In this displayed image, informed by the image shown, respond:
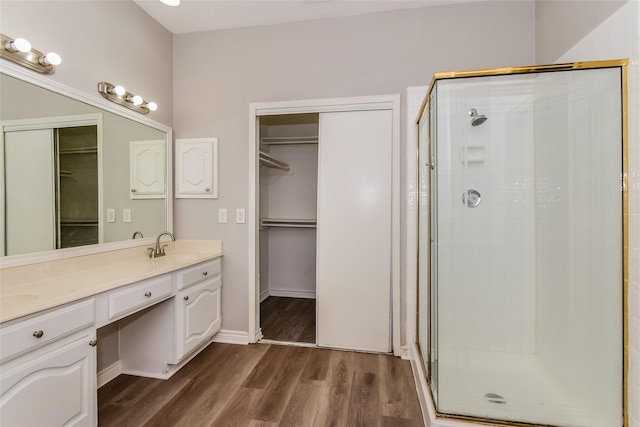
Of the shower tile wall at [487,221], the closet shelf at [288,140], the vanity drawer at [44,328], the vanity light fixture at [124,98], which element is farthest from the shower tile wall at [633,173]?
the vanity light fixture at [124,98]

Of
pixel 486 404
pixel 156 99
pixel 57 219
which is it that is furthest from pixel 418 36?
pixel 57 219

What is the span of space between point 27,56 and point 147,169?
98cm

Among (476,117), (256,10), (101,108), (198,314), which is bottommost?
(198,314)

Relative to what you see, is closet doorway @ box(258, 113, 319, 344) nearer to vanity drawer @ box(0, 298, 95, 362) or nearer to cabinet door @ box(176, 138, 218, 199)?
cabinet door @ box(176, 138, 218, 199)

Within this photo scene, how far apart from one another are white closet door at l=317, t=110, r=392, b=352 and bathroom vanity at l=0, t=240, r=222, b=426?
99cm

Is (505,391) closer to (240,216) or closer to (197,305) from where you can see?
(197,305)

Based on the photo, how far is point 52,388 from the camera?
4.18 feet

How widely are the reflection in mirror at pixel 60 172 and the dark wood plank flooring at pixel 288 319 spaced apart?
5.04 feet

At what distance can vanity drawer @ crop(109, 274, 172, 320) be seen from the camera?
158 cm

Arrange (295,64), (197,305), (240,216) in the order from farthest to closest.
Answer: (240,216), (295,64), (197,305)

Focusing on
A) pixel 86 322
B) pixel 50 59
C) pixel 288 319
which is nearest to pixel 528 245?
pixel 288 319

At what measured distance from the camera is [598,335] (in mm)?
1496

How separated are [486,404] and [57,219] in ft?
8.35

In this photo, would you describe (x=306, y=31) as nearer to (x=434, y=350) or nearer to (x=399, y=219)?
(x=399, y=219)
